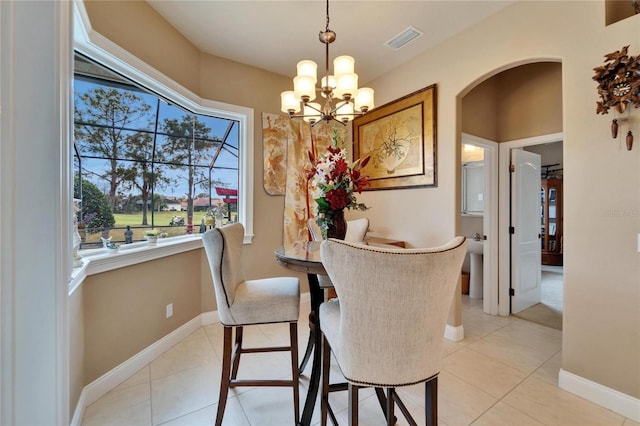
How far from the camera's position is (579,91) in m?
1.82

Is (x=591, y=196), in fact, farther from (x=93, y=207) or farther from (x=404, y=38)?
(x=93, y=207)

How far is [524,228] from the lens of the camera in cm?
324

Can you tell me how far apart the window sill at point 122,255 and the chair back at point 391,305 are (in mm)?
1471

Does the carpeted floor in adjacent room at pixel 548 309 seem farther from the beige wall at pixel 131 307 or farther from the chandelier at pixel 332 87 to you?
the beige wall at pixel 131 307

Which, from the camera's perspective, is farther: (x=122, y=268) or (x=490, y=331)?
(x=490, y=331)

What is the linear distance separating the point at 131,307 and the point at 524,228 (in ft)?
13.8

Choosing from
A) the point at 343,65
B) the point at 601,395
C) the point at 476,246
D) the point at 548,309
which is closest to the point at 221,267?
the point at 343,65

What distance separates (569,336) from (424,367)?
1.59 m

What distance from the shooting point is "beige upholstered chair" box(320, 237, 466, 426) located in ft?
3.14

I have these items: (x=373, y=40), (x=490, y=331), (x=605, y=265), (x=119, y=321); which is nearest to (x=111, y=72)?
(x=119, y=321)

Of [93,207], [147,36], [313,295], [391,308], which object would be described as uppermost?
[147,36]

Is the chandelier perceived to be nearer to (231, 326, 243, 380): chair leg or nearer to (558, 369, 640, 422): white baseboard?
(231, 326, 243, 380): chair leg

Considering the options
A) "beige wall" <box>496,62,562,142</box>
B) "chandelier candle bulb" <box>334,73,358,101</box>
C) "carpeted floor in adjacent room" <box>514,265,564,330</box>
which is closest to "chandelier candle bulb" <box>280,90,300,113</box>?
"chandelier candle bulb" <box>334,73,358,101</box>

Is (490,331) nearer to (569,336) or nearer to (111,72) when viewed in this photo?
(569,336)
